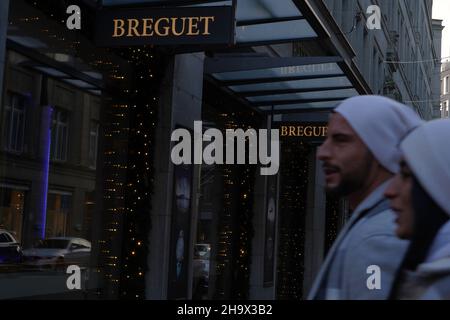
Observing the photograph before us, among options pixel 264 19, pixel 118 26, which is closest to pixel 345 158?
pixel 118 26

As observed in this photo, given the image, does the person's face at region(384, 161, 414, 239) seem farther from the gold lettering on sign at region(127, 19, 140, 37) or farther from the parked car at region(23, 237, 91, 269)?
the gold lettering on sign at region(127, 19, 140, 37)

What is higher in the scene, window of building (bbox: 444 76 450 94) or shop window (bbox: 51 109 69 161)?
window of building (bbox: 444 76 450 94)

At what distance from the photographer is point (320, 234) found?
788 inches

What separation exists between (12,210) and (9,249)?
1.29 feet

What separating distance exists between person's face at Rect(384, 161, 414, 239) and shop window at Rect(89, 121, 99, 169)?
7758 millimetres

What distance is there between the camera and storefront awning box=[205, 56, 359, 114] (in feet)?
35.6

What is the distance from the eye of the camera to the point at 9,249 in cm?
751

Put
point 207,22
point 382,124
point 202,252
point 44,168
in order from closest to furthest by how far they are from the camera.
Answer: point 382,124, point 207,22, point 44,168, point 202,252

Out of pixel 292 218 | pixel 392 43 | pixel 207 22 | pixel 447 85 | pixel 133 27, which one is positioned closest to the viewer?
pixel 207 22

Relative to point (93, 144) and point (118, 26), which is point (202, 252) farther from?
point (118, 26)

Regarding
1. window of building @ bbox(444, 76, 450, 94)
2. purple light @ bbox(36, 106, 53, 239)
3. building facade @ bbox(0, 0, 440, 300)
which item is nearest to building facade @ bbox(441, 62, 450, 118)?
window of building @ bbox(444, 76, 450, 94)

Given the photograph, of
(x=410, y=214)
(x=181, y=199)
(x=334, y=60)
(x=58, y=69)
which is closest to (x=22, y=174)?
(x=58, y=69)

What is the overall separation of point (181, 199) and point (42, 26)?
3.26 metres

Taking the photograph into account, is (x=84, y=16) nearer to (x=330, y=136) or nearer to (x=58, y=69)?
(x=58, y=69)
